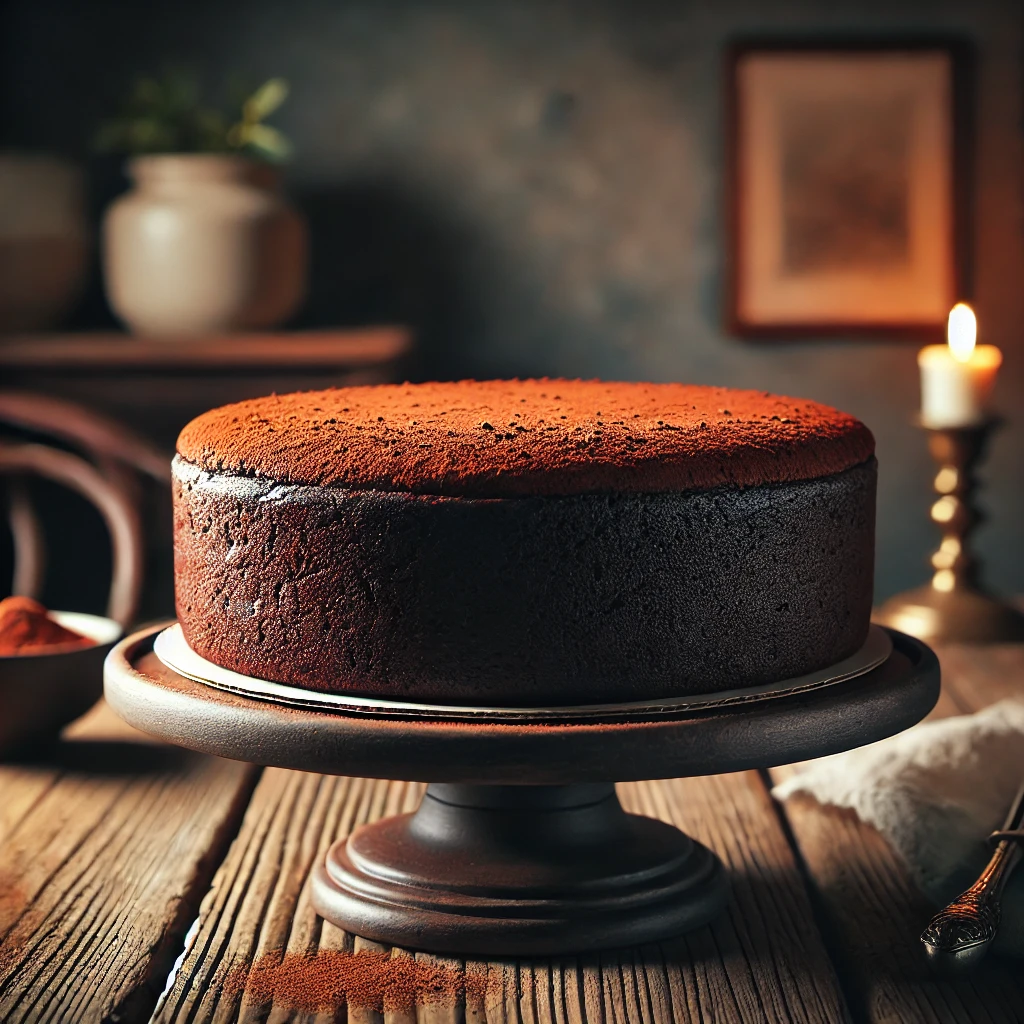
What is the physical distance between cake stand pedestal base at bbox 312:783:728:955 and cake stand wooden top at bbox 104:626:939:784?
Answer: 0.13m

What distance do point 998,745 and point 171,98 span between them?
5.82ft

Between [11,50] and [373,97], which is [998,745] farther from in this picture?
[11,50]

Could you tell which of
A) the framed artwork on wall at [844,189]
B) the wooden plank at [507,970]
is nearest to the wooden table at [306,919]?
the wooden plank at [507,970]

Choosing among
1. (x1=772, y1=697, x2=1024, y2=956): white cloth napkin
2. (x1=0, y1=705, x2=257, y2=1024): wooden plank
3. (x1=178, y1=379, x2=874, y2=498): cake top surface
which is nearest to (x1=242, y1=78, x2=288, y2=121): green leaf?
(x1=0, y1=705, x2=257, y2=1024): wooden plank

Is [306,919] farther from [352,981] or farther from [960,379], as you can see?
[960,379]

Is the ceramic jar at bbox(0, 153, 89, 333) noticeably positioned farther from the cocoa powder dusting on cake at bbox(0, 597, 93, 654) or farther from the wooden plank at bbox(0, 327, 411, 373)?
the cocoa powder dusting on cake at bbox(0, 597, 93, 654)

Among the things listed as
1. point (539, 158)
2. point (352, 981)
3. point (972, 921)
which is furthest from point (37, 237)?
point (972, 921)

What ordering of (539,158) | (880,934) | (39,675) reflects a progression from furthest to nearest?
1. (539,158)
2. (39,675)
3. (880,934)

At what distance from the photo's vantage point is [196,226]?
7.50 feet

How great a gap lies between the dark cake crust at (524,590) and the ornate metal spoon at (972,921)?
174 millimetres

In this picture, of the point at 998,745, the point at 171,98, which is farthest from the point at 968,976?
the point at 171,98

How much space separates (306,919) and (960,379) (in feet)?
3.83

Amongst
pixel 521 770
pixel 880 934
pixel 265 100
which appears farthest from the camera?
pixel 265 100

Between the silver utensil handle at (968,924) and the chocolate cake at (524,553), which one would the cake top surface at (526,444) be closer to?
the chocolate cake at (524,553)
